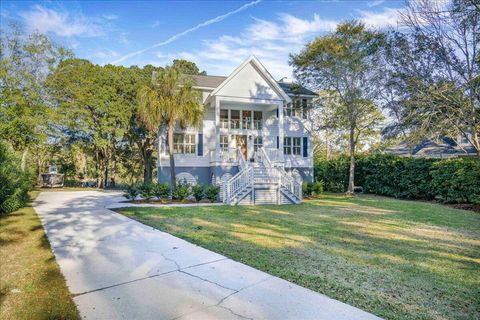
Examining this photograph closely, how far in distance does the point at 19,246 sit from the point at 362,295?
679 cm

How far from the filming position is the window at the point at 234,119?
64.6 feet

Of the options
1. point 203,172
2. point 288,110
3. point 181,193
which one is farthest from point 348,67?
point 181,193

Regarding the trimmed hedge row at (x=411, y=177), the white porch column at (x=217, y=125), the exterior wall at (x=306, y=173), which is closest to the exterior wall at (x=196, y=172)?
the white porch column at (x=217, y=125)

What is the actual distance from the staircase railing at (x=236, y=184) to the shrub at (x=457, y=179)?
10046 millimetres

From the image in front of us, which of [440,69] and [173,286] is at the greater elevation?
[440,69]

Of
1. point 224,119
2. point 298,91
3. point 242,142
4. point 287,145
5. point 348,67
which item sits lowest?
point 287,145

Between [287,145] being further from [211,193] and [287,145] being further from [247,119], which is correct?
[211,193]

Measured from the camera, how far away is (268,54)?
21594mm

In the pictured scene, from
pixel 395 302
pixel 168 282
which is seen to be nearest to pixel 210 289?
pixel 168 282

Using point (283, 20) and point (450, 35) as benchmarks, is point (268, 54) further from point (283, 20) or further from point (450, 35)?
point (450, 35)

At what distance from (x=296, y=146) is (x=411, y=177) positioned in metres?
7.58

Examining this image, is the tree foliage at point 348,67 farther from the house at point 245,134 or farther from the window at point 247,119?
the window at point 247,119

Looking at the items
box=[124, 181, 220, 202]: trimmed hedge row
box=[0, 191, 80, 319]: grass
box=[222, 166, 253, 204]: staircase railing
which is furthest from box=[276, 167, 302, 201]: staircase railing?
box=[0, 191, 80, 319]: grass

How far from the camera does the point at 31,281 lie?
410 centimetres
